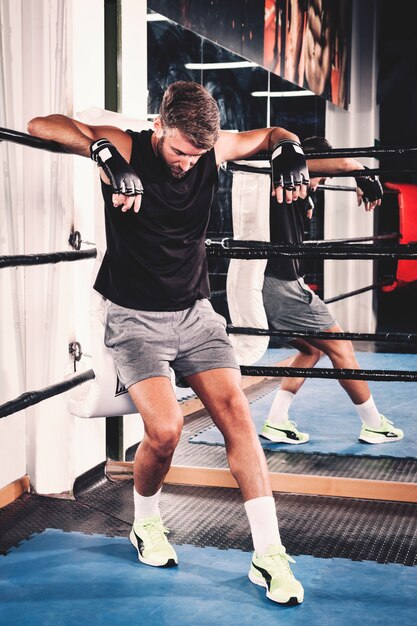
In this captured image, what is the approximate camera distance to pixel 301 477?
3.28 meters

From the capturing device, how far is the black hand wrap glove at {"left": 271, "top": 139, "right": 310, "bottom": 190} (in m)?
2.50

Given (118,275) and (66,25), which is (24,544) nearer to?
(118,275)

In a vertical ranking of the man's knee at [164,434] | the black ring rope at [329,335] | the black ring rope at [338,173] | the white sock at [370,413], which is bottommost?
the white sock at [370,413]

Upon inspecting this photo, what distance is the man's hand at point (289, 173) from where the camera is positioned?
250 cm

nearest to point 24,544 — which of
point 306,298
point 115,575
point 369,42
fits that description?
point 115,575

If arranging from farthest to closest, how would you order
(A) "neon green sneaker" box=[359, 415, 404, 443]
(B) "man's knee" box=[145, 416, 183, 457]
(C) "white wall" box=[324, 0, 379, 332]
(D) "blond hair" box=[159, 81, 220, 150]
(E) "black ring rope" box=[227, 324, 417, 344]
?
1. (C) "white wall" box=[324, 0, 379, 332]
2. (A) "neon green sneaker" box=[359, 415, 404, 443]
3. (E) "black ring rope" box=[227, 324, 417, 344]
4. (B) "man's knee" box=[145, 416, 183, 457]
5. (D) "blond hair" box=[159, 81, 220, 150]

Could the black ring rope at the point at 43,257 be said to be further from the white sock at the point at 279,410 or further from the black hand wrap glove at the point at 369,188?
the white sock at the point at 279,410

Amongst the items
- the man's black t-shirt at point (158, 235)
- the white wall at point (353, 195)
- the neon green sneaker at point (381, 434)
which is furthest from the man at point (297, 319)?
the white wall at point (353, 195)

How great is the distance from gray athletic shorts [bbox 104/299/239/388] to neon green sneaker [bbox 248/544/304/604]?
558 millimetres

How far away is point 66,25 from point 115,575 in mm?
1906

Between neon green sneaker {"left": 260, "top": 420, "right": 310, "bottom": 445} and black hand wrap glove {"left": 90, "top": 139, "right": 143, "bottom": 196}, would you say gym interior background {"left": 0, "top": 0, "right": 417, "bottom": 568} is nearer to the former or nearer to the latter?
neon green sneaker {"left": 260, "top": 420, "right": 310, "bottom": 445}

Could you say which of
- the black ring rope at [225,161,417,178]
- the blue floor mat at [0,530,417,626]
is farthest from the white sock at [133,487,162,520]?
the black ring rope at [225,161,417,178]

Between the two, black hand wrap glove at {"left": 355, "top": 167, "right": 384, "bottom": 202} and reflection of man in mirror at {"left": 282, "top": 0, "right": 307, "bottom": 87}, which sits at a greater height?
reflection of man in mirror at {"left": 282, "top": 0, "right": 307, "bottom": 87}

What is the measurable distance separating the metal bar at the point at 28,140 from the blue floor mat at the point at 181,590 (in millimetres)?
1219
